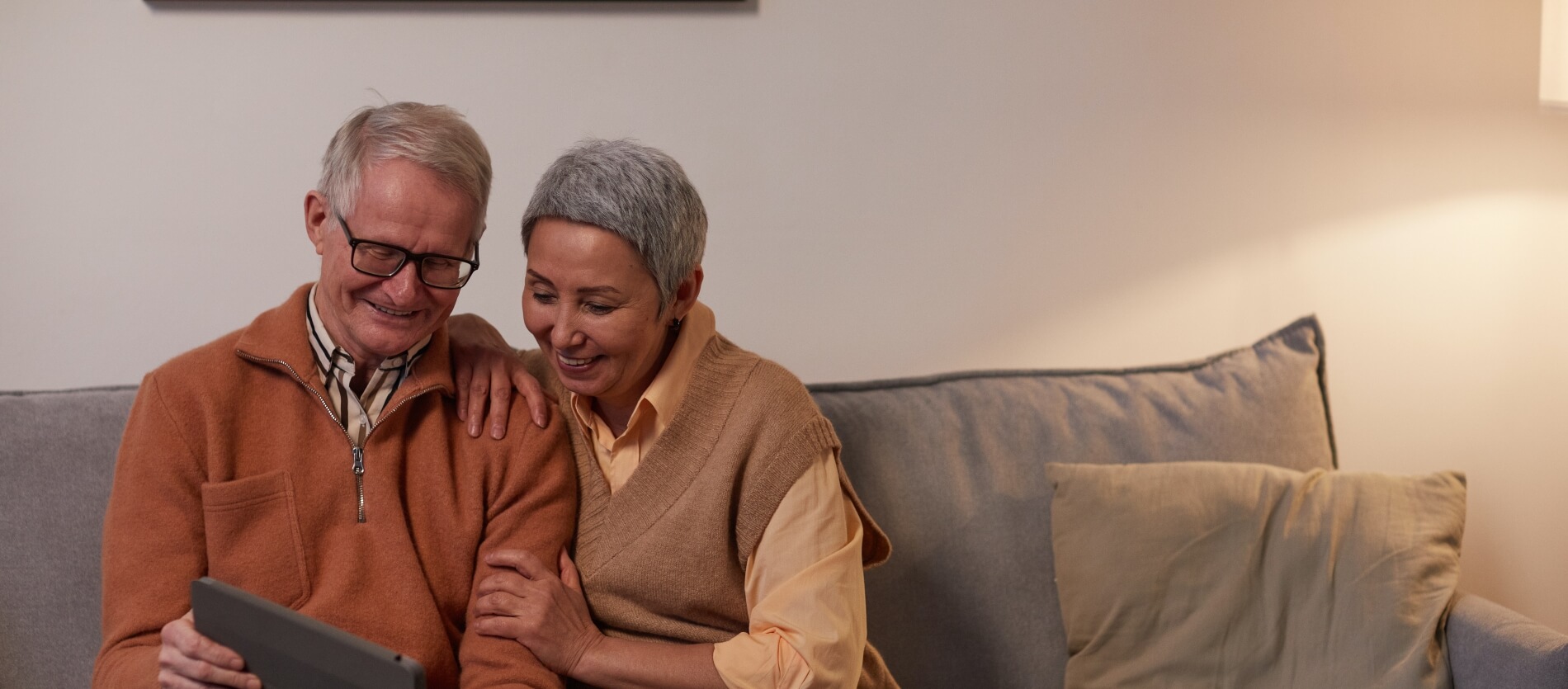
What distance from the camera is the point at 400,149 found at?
139cm

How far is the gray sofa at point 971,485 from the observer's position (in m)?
1.65

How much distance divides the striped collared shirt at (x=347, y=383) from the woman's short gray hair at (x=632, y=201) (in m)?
0.24

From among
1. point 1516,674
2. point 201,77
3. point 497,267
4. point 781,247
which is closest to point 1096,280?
point 781,247

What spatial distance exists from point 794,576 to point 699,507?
148mm

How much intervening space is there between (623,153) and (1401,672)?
132 centimetres

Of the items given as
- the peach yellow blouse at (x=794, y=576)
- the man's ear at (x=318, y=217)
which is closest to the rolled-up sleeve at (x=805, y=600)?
the peach yellow blouse at (x=794, y=576)

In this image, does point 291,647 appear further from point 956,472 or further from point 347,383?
point 956,472

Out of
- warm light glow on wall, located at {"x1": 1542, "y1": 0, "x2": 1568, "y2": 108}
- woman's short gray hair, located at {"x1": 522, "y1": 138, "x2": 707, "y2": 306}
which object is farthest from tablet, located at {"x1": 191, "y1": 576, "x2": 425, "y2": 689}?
warm light glow on wall, located at {"x1": 1542, "y1": 0, "x2": 1568, "y2": 108}

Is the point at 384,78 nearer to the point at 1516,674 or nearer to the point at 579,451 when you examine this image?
the point at 579,451

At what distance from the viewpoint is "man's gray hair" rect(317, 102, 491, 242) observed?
4.56ft

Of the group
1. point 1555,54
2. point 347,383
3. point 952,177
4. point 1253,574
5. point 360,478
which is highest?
point 1555,54

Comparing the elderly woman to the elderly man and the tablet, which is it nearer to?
the elderly man

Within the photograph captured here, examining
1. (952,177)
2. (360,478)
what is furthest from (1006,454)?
(360,478)

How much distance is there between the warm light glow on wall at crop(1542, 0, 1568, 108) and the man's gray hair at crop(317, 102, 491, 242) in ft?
5.85
